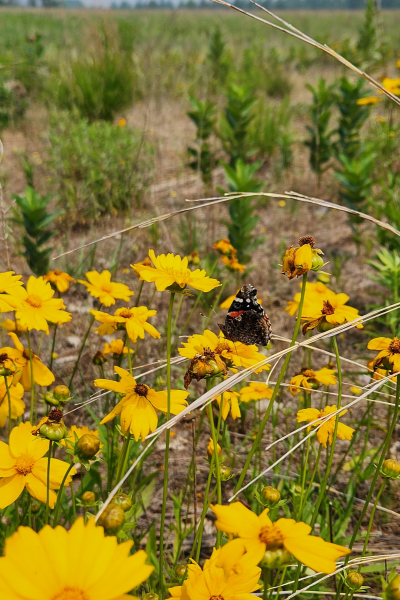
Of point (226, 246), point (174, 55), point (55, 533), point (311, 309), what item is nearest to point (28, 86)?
point (174, 55)

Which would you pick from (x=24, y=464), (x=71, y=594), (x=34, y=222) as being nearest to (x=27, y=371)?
(x=24, y=464)

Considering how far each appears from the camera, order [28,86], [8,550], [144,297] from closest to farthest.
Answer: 1. [8,550]
2. [144,297]
3. [28,86]

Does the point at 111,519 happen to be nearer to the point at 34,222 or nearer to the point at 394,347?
the point at 394,347

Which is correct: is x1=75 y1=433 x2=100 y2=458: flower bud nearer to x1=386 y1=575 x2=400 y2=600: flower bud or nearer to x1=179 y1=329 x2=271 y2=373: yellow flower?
x1=179 y1=329 x2=271 y2=373: yellow flower

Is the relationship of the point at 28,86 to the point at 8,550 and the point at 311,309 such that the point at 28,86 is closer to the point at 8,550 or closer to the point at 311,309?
the point at 311,309

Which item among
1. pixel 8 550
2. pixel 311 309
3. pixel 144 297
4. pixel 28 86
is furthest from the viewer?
pixel 28 86

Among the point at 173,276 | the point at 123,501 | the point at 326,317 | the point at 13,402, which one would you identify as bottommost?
the point at 13,402

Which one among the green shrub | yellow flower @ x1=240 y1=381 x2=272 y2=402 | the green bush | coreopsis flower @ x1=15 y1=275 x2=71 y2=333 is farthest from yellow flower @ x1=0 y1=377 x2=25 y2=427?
the green bush
